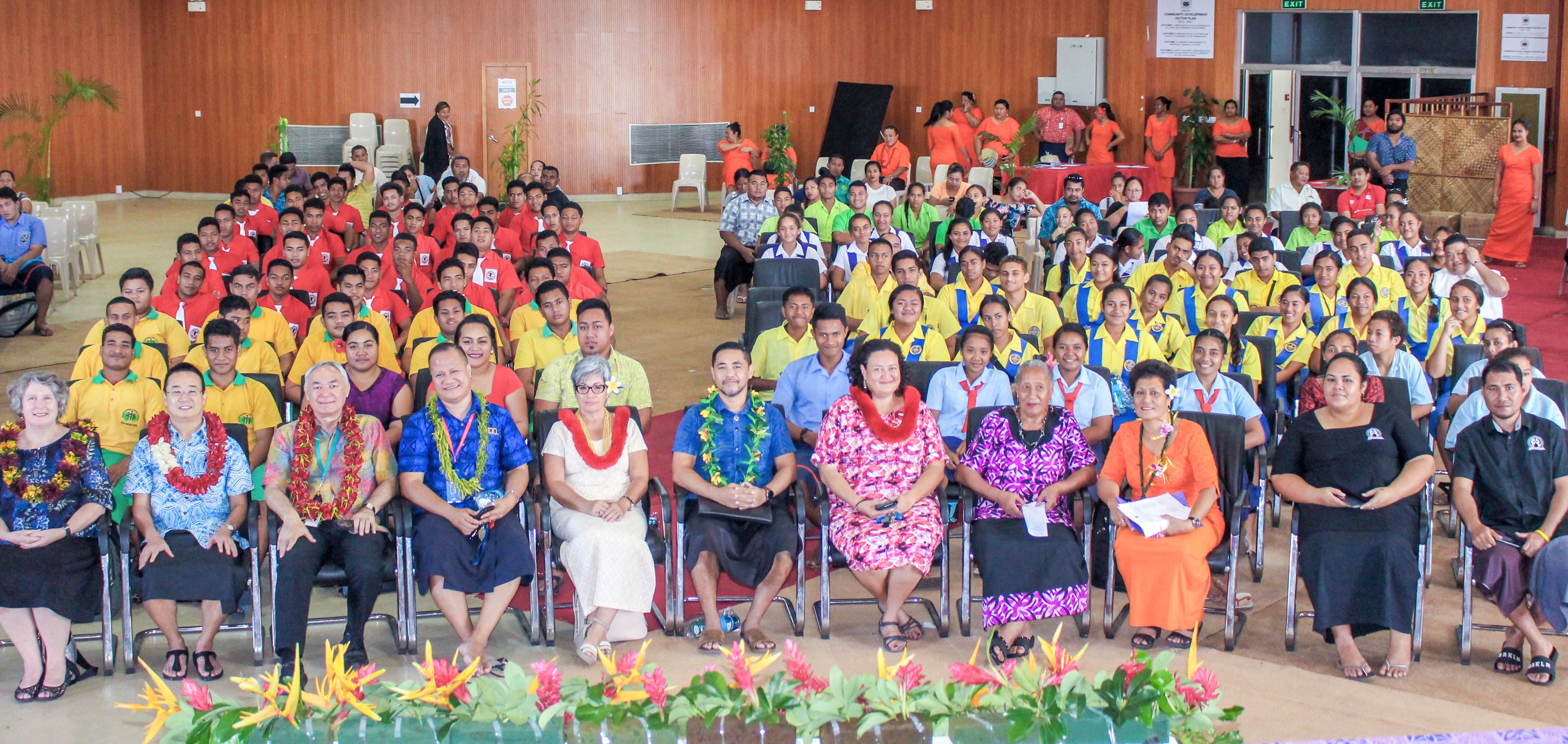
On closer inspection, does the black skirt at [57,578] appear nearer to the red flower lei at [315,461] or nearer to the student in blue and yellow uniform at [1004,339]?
the red flower lei at [315,461]

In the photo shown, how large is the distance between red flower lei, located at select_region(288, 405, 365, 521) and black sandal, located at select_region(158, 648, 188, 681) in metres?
0.57

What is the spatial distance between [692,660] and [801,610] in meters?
0.43

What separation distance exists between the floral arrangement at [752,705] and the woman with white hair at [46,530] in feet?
6.21

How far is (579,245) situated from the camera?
9.70 m

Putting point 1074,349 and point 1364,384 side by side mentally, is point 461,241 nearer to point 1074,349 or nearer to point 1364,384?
point 1074,349

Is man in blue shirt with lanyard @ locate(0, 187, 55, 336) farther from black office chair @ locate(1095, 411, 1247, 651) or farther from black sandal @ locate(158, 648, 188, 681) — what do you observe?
black office chair @ locate(1095, 411, 1247, 651)

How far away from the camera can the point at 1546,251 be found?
14.1 m

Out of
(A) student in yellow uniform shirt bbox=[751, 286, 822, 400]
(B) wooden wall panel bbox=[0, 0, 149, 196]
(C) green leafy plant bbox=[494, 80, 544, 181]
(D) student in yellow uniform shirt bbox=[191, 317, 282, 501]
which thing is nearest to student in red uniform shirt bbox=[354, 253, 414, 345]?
(D) student in yellow uniform shirt bbox=[191, 317, 282, 501]

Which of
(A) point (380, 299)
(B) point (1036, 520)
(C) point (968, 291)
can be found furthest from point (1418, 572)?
(A) point (380, 299)

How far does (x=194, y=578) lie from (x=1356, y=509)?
388 cm

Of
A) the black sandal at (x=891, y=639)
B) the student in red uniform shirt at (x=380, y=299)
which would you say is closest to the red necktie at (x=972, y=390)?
the black sandal at (x=891, y=639)

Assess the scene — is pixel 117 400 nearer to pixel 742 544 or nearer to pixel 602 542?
pixel 602 542

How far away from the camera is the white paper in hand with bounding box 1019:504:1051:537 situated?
16.0ft

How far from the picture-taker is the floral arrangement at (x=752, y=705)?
2723mm
